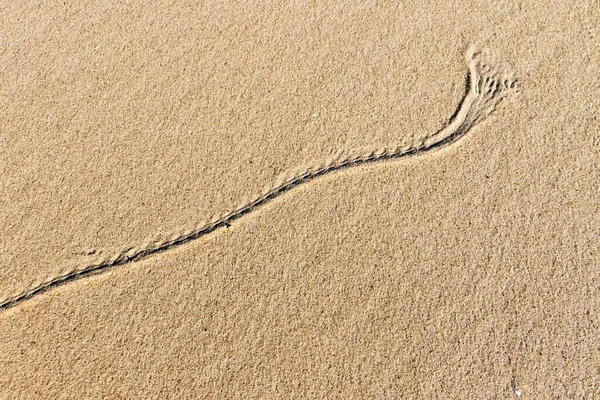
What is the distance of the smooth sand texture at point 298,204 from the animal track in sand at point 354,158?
39mm

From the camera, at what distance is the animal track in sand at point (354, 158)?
243 centimetres

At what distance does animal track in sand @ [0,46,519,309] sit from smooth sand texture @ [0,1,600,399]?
0.13 feet

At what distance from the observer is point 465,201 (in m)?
2.53

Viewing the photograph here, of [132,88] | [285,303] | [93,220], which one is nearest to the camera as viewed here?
[285,303]

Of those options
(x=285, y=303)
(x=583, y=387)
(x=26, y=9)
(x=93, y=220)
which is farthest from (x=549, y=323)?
(x=26, y=9)

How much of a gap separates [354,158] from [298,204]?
13.8 inches

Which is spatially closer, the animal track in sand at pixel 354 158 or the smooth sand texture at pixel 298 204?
the smooth sand texture at pixel 298 204

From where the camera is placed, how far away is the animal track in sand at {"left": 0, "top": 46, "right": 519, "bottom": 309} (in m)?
2.43

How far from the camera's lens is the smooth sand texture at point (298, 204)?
226 cm

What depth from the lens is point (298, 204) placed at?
2.55 meters

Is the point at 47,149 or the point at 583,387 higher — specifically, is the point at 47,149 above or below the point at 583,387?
above

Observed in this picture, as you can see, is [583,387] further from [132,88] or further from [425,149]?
[132,88]

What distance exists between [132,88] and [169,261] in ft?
3.08

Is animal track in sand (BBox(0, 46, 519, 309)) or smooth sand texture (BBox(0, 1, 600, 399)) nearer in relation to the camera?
smooth sand texture (BBox(0, 1, 600, 399))
